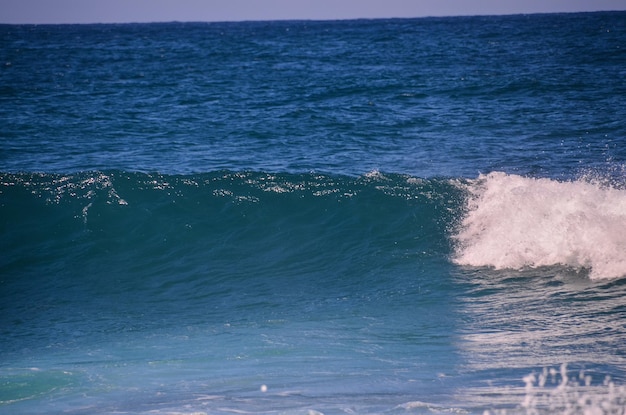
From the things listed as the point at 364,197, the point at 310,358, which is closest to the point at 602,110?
the point at 364,197

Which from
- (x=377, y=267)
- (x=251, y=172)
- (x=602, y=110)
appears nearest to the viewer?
(x=377, y=267)

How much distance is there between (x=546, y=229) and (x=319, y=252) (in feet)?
10.8

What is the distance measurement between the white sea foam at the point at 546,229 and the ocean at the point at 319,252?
0.12ft

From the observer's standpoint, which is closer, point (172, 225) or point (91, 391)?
point (91, 391)

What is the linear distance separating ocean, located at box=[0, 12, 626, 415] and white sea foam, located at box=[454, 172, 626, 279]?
37 millimetres

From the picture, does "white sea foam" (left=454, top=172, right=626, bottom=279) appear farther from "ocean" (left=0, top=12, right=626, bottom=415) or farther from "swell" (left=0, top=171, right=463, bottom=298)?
"swell" (left=0, top=171, right=463, bottom=298)

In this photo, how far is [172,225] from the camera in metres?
12.1

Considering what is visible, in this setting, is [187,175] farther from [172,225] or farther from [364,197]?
[364,197]

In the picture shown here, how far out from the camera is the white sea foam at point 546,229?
31.3ft

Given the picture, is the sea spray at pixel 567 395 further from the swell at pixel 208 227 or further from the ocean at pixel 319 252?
the swell at pixel 208 227

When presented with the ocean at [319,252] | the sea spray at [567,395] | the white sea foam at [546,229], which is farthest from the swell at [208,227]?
the sea spray at [567,395]

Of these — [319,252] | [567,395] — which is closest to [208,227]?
[319,252]

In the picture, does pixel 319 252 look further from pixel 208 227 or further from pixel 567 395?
pixel 567 395

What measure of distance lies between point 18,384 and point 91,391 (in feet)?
2.63
